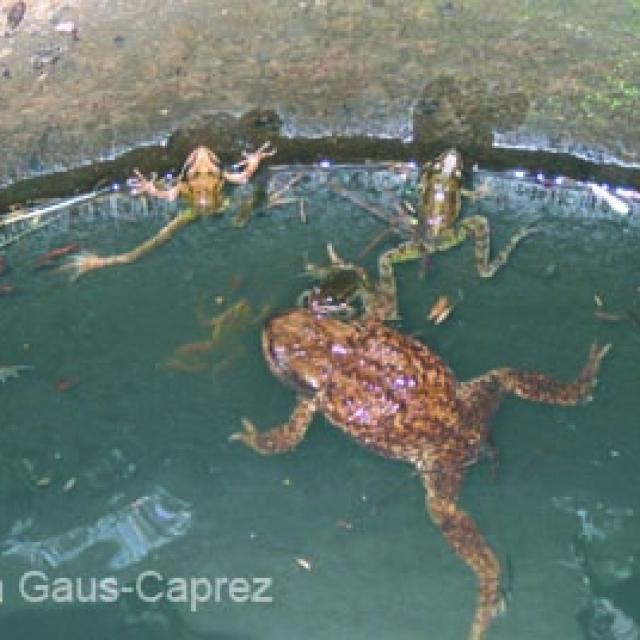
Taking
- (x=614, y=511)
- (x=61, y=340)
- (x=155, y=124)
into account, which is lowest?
(x=614, y=511)

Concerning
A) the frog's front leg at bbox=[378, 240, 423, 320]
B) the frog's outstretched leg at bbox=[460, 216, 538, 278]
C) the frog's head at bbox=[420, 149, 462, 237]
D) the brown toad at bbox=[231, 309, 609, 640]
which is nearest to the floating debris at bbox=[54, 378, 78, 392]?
the brown toad at bbox=[231, 309, 609, 640]

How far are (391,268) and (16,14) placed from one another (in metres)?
1.92

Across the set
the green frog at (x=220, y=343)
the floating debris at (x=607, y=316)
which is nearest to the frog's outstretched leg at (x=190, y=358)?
the green frog at (x=220, y=343)

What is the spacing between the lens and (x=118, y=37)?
5.30 meters

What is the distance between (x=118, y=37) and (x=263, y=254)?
115cm

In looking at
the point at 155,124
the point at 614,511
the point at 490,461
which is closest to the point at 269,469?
the point at 490,461

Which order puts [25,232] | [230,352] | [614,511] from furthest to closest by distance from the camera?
[25,232] < [230,352] < [614,511]

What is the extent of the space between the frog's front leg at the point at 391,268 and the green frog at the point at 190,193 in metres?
0.66

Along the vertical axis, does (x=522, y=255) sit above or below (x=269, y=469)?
above

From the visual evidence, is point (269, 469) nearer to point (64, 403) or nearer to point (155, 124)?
point (64, 403)

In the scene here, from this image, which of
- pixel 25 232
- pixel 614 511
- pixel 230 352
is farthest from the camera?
pixel 25 232

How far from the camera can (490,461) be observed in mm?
4426

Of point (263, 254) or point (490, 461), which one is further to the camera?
point (263, 254)

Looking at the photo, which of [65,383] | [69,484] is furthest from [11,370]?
[69,484]
